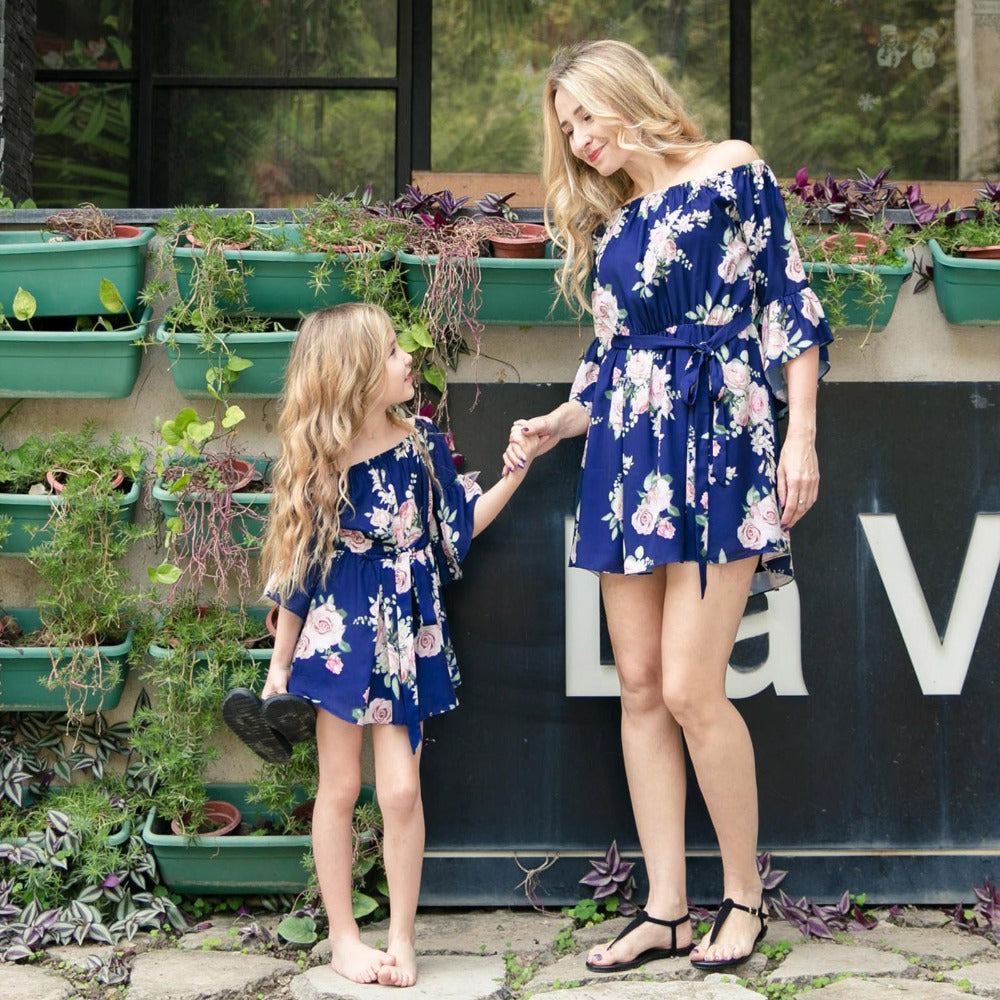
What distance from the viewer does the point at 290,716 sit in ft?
7.48

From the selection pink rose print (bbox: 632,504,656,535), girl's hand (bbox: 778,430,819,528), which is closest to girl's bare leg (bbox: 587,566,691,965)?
pink rose print (bbox: 632,504,656,535)

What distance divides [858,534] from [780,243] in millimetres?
766

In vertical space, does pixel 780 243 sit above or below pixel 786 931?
above

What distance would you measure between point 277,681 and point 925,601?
54.6 inches

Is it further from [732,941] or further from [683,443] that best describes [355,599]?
[732,941]

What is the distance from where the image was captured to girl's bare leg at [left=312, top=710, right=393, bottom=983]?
233 centimetres

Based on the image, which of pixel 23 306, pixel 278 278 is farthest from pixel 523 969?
pixel 23 306

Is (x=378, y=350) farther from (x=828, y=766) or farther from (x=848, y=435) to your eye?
(x=828, y=766)

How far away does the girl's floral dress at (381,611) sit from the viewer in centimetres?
231

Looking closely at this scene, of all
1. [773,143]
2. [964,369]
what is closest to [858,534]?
[964,369]

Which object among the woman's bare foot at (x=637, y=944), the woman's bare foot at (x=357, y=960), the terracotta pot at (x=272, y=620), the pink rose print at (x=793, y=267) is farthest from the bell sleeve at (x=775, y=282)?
the woman's bare foot at (x=357, y=960)

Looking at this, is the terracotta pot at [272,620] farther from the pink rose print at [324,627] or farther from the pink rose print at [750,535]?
the pink rose print at [750,535]

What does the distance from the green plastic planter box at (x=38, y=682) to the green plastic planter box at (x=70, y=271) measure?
72 centimetres

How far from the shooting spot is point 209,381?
261 centimetres
